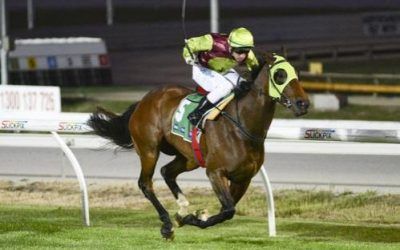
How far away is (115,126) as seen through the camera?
10242mm

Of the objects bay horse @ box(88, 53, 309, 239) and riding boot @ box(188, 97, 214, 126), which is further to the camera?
riding boot @ box(188, 97, 214, 126)

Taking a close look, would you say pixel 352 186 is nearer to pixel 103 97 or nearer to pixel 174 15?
pixel 103 97

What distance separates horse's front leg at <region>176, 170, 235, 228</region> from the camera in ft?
28.4

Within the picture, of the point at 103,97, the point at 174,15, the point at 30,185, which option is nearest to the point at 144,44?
the point at 174,15

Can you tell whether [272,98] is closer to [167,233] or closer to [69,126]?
[167,233]

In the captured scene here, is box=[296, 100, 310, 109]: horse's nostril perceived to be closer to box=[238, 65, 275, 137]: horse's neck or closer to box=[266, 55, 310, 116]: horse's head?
box=[266, 55, 310, 116]: horse's head

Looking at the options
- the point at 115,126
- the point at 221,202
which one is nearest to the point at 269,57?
the point at 221,202

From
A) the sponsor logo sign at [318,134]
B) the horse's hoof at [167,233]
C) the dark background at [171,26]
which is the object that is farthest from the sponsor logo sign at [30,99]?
the dark background at [171,26]

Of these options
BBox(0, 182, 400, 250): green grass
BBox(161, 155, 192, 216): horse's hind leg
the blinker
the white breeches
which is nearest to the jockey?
the white breeches

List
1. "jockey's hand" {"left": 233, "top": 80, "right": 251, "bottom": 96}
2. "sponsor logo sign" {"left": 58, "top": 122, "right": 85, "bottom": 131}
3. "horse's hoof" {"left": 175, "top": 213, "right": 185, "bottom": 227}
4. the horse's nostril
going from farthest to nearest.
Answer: "sponsor logo sign" {"left": 58, "top": 122, "right": 85, "bottom": 131} → "horse's hoof" {"left": 175, "top": 213, "right": 185, "bottom": 227} → "jockey's hand" {"left": 233, "top": 80, "right": 251, "bottom": 96} → the horse's nostril

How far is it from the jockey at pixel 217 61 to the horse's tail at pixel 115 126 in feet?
3.20

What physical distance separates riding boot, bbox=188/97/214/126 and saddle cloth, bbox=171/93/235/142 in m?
0.03

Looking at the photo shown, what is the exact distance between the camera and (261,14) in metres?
51.3

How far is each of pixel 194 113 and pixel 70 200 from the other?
349 cm
